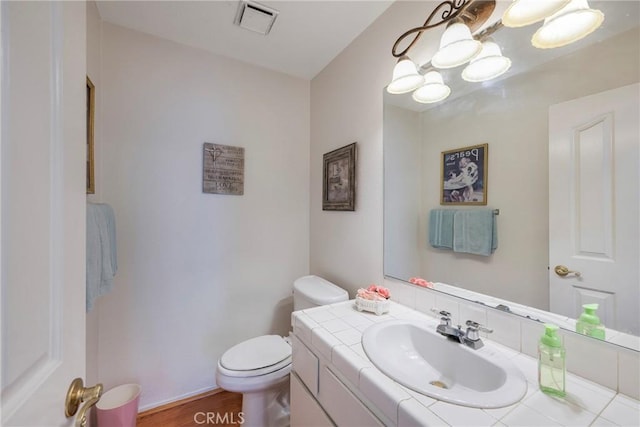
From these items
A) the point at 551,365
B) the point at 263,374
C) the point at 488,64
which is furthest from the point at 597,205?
the point at 263,374

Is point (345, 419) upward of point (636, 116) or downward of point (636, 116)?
downward

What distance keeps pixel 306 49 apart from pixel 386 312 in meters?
1.70

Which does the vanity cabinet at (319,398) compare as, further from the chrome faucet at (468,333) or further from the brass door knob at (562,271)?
the brass door knob at (562,271)

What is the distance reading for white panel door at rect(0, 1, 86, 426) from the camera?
343mm

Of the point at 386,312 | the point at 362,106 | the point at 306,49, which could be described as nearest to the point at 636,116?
the point at 386,312

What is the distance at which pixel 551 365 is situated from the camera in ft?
2.17

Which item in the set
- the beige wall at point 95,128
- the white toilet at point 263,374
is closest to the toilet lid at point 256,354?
the white toilet at point 263,374

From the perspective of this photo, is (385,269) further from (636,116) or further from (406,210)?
(636,116)

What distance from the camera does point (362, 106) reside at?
5.06 feet

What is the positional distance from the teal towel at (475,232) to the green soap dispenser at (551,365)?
360 millimetres

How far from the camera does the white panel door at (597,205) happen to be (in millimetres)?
667

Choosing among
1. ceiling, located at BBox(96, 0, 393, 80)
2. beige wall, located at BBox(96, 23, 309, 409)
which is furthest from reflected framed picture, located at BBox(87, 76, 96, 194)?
ceiling, located at BBox(96, 0, 393, 80)

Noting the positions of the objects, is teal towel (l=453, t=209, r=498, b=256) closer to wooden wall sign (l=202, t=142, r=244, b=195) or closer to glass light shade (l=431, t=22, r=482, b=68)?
glass light shade (l=431, t=22, r=482, b=68)

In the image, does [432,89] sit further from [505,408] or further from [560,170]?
[505,408]
